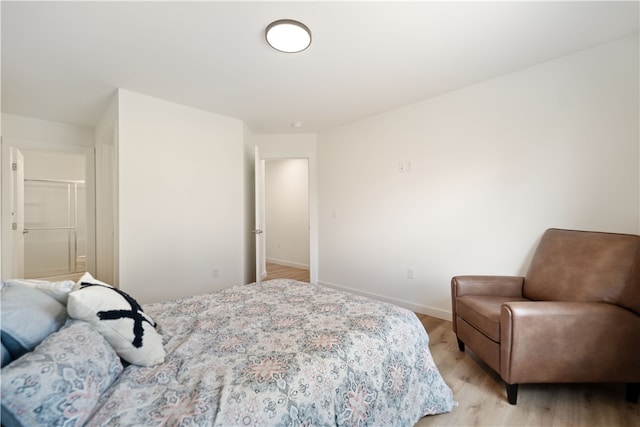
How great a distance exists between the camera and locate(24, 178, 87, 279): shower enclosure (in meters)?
4.84

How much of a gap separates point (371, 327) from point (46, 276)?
20.2 ft

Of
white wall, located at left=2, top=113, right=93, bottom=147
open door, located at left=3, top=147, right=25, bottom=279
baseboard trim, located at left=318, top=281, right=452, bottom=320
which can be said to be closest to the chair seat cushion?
baseboard trim, located at left=318, top=281, right=452, bottom=320

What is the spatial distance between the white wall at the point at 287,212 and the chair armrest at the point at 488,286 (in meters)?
3.53

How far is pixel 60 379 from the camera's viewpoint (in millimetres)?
769

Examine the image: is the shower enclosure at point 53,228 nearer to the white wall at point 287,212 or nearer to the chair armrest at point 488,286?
the white wall at point 287,212

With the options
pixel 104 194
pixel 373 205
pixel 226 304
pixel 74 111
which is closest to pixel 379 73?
pixel 373 205

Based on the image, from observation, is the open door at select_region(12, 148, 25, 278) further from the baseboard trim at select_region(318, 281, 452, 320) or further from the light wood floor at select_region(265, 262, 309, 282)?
the baseboard trim at select_region(318, 281, 452, 320)

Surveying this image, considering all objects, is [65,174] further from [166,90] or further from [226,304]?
[226,304]

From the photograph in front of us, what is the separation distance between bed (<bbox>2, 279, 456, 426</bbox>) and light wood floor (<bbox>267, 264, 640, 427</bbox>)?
15cm

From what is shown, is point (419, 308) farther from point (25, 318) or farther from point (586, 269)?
point (25, 318)

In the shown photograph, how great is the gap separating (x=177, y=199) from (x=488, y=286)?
10.5 feet

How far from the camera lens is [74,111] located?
3.14m

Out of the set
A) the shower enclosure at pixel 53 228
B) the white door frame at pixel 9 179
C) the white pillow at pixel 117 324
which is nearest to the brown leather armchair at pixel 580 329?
the white pillow at pixel 117 324

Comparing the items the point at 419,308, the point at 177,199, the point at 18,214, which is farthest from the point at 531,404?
the point at 18,214
